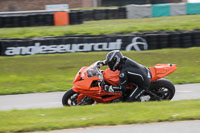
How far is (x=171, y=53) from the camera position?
15.1 metres

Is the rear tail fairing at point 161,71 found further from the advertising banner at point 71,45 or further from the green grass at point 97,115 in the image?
the advertising banner at point 71,45

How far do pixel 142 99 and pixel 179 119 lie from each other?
210 cm

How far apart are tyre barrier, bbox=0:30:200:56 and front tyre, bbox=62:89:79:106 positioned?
771cm

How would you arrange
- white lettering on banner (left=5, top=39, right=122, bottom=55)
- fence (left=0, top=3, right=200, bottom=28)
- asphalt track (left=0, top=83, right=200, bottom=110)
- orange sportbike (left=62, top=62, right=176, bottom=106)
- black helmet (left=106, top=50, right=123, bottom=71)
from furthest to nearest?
fence (left=0, top=3, right=200, bottom=28) → white lettering on banner (left=5, top=39, right=122, bottom=55) → asphalt track (left=0, top=83, right=200, bottom=110) → orange sportbike (left=62, top=62, right=176, bottom=106) → black helmet (left=106, top=50, right=123, bottom=71)

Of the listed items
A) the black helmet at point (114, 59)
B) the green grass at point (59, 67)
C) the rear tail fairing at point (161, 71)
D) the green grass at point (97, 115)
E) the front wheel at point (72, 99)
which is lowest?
the green grass at point (59, 67)

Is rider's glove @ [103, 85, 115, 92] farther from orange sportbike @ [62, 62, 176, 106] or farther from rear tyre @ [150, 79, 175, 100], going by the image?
rear tyre @ [150, 79, 175, 100]

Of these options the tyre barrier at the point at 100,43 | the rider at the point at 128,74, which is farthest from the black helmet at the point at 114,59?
the tyre barrier at the point at 100,43

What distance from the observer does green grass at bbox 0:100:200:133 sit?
6.17m

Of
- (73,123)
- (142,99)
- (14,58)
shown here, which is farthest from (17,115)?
(14,58)

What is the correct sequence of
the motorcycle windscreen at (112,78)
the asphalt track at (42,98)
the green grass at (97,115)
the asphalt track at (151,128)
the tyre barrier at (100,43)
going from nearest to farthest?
1. the asphalt track at (151,128)
2. the green grass at (97,115)
3. the motorcycle windscreen at (112,78)
4. the asphalt track at (42,98)
5. the tyre barrier at (100,43)

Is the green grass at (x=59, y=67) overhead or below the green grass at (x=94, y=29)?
below

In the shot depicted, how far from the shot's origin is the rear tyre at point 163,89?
26.9 ft

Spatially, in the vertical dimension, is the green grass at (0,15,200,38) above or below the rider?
below

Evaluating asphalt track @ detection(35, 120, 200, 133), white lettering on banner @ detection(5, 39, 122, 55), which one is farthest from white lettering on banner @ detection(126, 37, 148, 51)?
asphalt track @ detection(35, 120, 200, 133)
